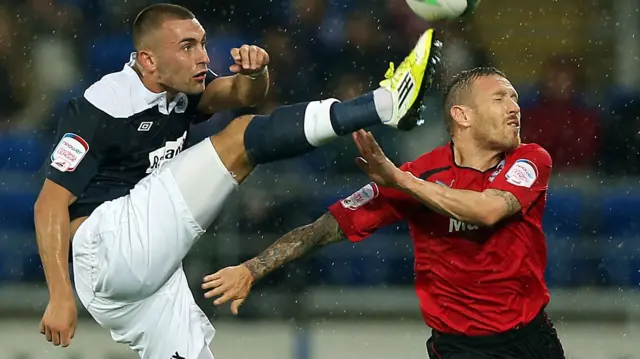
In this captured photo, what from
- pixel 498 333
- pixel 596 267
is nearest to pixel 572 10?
pixel 596 267

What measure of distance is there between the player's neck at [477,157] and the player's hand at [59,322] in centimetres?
132

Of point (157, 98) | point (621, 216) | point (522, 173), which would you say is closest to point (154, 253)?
point (157, 98)

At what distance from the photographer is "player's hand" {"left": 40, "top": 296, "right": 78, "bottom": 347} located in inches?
143

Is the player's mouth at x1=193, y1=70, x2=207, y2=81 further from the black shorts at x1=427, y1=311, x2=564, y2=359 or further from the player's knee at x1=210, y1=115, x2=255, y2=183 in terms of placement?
the black shorts at x1=427, y1=311, x2=564, y2=359

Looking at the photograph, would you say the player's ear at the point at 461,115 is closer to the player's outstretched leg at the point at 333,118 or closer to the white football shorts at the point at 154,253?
the player's outstretched leg at the point at 333,118

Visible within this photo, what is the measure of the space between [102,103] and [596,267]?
3.15 meters

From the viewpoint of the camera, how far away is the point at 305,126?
366cm

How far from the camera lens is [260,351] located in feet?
19.1

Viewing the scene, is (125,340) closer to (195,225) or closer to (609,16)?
(195,225)

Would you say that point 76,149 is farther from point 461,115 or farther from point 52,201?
point 461,115

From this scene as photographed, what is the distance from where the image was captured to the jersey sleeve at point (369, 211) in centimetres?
398

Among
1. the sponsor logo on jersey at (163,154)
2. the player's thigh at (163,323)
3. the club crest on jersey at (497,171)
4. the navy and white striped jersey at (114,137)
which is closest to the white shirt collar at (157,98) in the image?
the navy and white striped jersey at (114,137)

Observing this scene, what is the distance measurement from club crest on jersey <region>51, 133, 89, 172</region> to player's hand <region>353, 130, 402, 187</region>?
89 centimetres

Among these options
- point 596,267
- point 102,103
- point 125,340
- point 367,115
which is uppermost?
point 367,115
